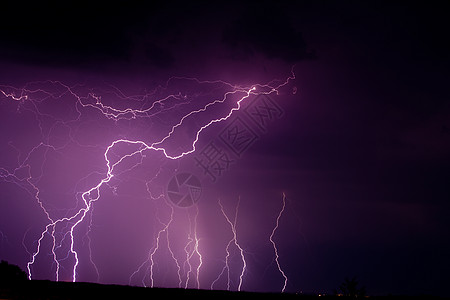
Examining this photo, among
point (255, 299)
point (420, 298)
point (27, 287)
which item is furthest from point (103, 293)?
point (420, 298)

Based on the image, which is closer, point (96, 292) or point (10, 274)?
point (96, 292)

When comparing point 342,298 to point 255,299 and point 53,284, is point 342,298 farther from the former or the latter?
point 53,284

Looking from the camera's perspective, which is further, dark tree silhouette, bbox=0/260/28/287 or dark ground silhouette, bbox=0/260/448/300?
dark tree silhouette, bbox=0/260/28/287

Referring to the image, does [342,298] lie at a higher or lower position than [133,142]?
lower

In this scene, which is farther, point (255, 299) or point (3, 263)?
point (3, 263)

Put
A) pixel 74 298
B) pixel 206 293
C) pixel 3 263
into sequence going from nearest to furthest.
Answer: pixel 74 298 < pixel 206 293 < pixel 3 263

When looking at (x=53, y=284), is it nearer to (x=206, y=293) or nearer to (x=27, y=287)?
(x=27, y=287)

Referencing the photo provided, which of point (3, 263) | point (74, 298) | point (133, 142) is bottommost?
point (74, 298)

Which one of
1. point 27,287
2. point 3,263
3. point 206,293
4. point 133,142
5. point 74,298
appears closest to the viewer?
point 74,298

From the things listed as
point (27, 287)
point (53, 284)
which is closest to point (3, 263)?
point (53, 284)

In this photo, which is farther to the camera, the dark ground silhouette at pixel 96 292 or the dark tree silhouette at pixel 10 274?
the dark tree silhouette at pixel 10 274
